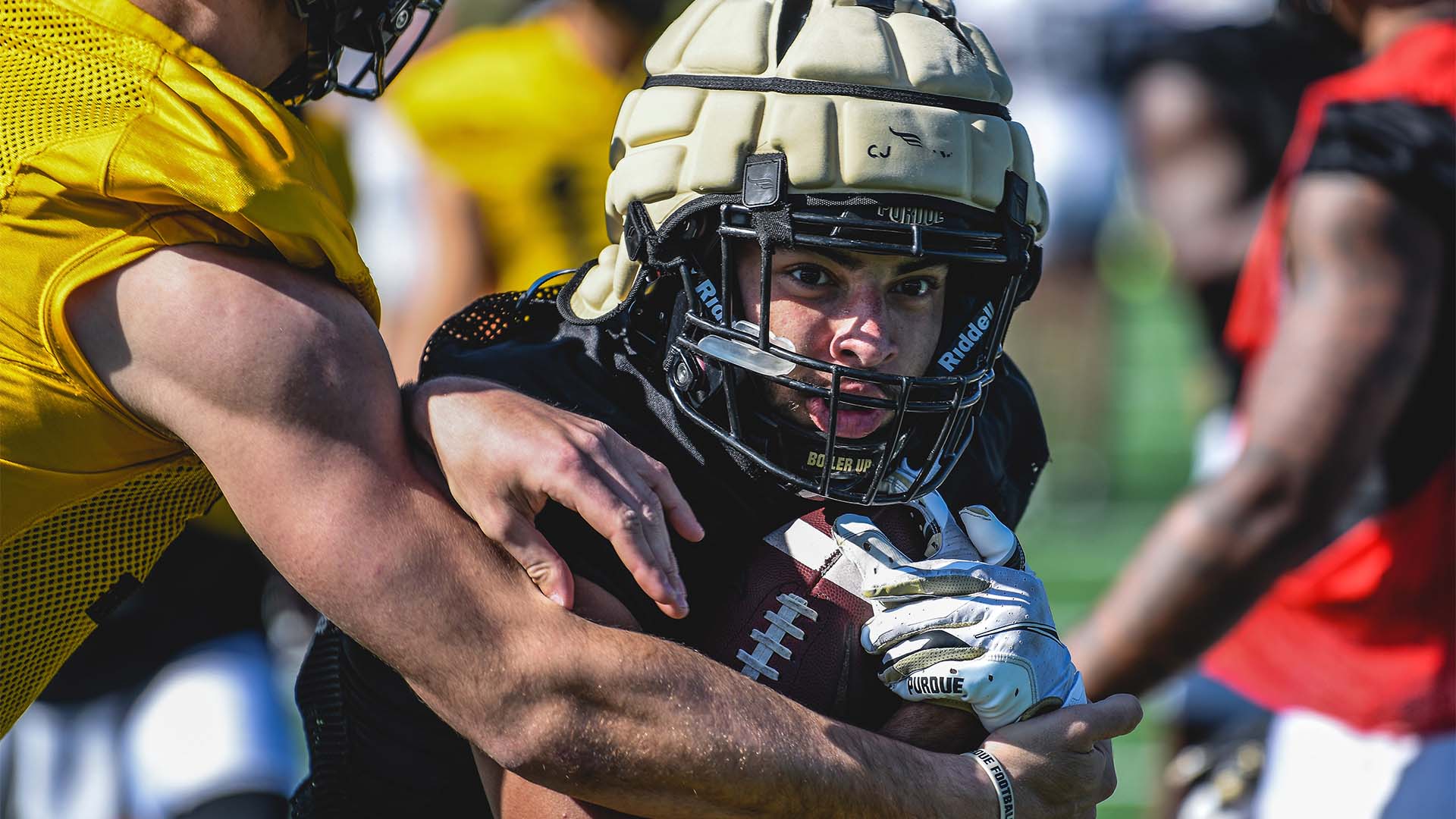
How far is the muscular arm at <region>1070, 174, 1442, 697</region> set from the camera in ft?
12.2

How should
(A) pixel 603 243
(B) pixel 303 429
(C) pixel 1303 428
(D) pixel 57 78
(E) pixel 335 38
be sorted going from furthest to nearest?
(A) pixel 603 243 < (C) pixel 1303 428 < (E) pixel 335 38 < (D) pixel 57 78 < (B) pixel 303 429

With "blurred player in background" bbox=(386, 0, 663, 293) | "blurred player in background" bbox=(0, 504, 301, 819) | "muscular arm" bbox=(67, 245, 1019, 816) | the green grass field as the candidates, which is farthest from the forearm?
the green grass field

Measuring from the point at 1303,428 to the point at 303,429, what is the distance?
2.48 meters

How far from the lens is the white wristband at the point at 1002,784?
7.25ft

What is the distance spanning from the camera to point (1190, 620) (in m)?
3.86

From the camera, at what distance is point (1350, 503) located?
3869 millimetres

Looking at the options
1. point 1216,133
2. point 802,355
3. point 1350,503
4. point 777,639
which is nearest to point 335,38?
point 802,355

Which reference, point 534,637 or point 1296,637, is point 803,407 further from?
point 1296,637

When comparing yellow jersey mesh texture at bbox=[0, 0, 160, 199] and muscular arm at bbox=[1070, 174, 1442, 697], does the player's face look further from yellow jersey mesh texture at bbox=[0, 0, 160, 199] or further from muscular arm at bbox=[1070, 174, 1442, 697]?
muscular arm at bbox=[1070, 174, 1442, 697]

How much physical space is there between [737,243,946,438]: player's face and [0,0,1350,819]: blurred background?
189 centimetres

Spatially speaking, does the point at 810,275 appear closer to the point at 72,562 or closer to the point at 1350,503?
the point at 72,562

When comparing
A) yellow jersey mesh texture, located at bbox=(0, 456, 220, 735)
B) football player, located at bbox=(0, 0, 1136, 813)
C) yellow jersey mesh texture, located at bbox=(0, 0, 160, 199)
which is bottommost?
yellow jersey mesh texture, located at bbox=(0, 456, 220, 735)

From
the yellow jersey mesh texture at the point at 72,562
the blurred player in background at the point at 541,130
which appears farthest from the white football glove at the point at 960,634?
the blurred player in background at the point at 541,130

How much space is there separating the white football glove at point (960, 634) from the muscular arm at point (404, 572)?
0.14m
